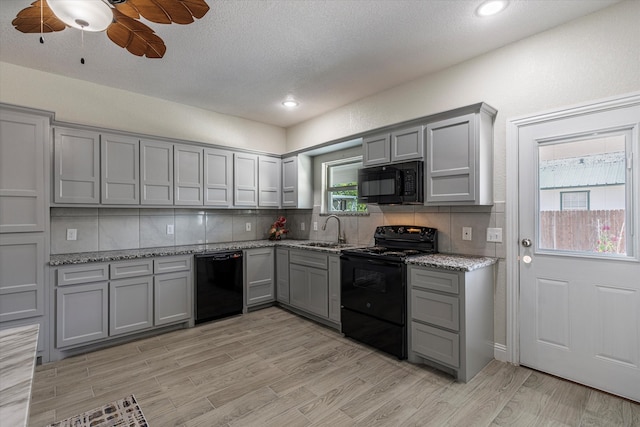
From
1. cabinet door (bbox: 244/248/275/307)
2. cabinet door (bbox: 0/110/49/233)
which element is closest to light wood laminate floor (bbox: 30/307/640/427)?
cabinet door (bbox: 244/248/275/307)

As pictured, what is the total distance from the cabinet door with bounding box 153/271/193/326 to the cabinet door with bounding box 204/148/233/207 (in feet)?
3.28

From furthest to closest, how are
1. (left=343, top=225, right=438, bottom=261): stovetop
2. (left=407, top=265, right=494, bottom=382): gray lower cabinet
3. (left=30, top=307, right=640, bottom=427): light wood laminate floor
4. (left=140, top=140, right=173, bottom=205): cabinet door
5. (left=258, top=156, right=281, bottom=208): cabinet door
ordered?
(left=258, top=156, right=281, bottom=208): cabinet door < (left=140, top=140, right=173, bottom=205): cabinet door < (left=343, top=225, right=438, bottom=261): stovetop < (left=407, top=265, right=494, bottom=382): gray lower cabinet < (left=30, top=307, right=640, bottom=427): light wood laminate floor

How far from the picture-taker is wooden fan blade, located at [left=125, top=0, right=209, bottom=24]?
1651 millimetres

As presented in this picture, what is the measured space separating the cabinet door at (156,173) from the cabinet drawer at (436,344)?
300cm

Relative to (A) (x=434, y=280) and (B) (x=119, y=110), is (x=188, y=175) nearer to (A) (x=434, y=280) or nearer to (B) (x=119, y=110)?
(B) (x=119, y=110)

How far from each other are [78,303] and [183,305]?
96cm

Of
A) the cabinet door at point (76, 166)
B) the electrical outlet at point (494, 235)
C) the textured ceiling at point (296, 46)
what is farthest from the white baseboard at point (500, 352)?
the cabinet door at point (76, 166)

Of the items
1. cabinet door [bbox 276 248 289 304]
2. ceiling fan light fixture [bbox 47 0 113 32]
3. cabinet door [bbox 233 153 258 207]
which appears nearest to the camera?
ceiling fan light fixture [bbox 47 0 113 32]

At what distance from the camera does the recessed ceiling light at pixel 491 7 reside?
7.03 ft

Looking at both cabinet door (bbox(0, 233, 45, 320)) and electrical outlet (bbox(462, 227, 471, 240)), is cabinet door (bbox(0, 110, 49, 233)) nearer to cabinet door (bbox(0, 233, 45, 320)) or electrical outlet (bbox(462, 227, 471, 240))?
cabinet door (bbox(0, 233, 45, 320))

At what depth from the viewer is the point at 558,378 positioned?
2430 millimetres

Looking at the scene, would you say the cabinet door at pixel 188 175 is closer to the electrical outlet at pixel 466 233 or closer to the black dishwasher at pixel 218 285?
the black dishwasher at pixel 218 285

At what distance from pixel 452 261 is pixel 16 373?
2.56m

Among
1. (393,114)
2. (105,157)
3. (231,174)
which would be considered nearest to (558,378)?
(393,114)
